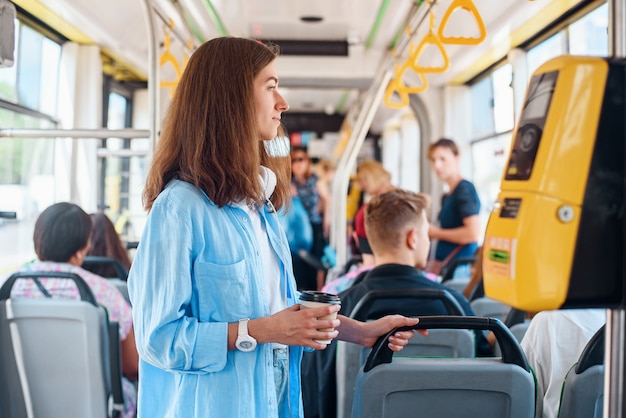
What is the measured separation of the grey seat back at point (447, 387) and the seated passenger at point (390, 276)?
0.81m

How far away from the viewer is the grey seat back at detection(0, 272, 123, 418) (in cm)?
254

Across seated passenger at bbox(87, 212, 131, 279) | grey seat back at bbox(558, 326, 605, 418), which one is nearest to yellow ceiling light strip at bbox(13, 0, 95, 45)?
seated passenger at bbox(87, 212, 131, 279)

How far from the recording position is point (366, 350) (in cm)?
229

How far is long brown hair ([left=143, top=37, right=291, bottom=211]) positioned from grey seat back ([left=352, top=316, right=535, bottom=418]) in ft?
1.59

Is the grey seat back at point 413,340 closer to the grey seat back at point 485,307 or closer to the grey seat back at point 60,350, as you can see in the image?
the grey seat back at point 485,307

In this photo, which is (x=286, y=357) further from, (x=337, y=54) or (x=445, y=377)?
(x=337, y=54)

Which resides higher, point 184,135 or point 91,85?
point 91,85

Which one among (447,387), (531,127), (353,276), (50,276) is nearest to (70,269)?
(50,276)

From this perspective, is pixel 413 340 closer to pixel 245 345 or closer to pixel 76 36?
pixel 245 345

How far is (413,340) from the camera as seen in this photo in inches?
97.2

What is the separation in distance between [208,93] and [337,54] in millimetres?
5448

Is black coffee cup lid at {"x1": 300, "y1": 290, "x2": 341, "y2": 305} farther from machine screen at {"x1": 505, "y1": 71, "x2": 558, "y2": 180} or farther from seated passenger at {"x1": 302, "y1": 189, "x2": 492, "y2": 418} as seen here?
seated passenger at {"x1": 302, "y1": 189, "x2": 492, "y2": 418}

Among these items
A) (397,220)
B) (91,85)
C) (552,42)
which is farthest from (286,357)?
(91,85)

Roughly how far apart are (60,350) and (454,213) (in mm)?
2806
